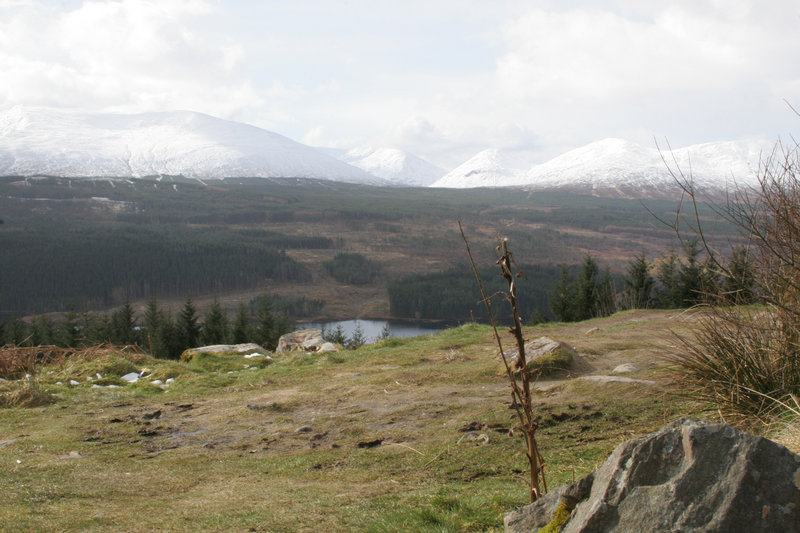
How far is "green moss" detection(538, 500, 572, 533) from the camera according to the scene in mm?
3247

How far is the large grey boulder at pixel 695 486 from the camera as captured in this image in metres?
2.81

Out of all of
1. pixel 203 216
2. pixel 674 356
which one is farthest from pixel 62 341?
pixel 203 216

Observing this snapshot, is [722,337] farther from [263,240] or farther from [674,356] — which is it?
[263,240]

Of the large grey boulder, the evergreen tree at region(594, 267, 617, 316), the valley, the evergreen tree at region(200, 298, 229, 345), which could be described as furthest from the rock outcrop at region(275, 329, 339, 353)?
the valley

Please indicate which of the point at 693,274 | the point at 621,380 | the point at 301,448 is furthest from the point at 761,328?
the point at 693,274

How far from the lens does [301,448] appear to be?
762 centimetres

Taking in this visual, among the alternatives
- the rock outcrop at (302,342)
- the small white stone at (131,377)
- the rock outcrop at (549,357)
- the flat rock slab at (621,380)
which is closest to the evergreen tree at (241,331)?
the rock outcrop at (302,342)

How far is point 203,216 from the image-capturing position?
198m

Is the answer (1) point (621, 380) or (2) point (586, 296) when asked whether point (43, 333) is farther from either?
(1) point (621, 380)

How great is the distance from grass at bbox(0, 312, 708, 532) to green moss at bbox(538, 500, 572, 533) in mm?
913

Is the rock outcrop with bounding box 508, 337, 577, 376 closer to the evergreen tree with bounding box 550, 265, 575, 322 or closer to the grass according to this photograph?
the grass

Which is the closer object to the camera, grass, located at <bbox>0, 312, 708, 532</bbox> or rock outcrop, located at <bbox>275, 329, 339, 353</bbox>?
grass, located at <bbox>0, 312, 708, 532</bbox>

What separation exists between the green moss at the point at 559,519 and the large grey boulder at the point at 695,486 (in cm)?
2

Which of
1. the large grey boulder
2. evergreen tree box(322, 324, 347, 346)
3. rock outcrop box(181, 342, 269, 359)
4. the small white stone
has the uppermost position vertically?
the large grey boulder
